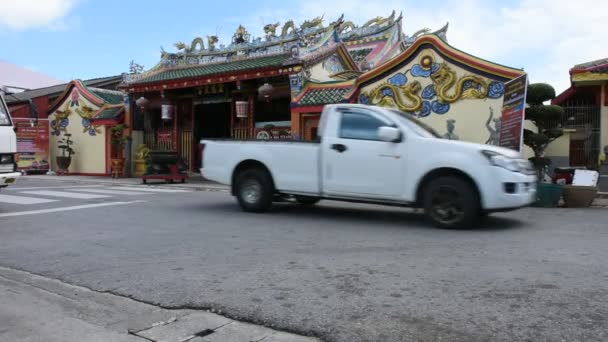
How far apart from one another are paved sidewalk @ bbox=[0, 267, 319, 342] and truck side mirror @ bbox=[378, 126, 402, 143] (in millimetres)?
4149

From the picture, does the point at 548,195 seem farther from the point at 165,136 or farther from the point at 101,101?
the point at 101,101

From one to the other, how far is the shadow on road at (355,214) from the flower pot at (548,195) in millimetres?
2517

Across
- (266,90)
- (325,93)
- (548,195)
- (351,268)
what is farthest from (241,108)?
(351,268)

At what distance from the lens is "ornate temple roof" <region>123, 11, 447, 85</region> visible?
16906mm

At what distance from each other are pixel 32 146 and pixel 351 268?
898 inches

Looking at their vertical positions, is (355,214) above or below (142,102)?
below

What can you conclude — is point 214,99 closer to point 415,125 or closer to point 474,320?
point 415,125

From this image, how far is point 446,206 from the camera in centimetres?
655

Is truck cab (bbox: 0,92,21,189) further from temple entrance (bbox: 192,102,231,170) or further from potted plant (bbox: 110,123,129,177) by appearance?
temple entrance (bbox: 192,102,231,170)

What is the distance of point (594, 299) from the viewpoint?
3402mm

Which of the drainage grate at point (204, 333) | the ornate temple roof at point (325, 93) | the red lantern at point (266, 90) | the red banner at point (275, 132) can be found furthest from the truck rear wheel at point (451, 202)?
the red banner at point (275, 132)

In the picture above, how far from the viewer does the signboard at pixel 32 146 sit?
22.5m

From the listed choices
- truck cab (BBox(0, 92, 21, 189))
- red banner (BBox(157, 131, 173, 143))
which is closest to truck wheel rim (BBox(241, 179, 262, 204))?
truck cab (BBox(0, 92, 21, 189))

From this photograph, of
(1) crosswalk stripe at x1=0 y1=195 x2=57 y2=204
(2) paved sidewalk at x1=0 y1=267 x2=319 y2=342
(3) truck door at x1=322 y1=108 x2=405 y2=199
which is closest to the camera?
(2) paved sidewalk at x1=0 y1=267 x2=319 y2=342
